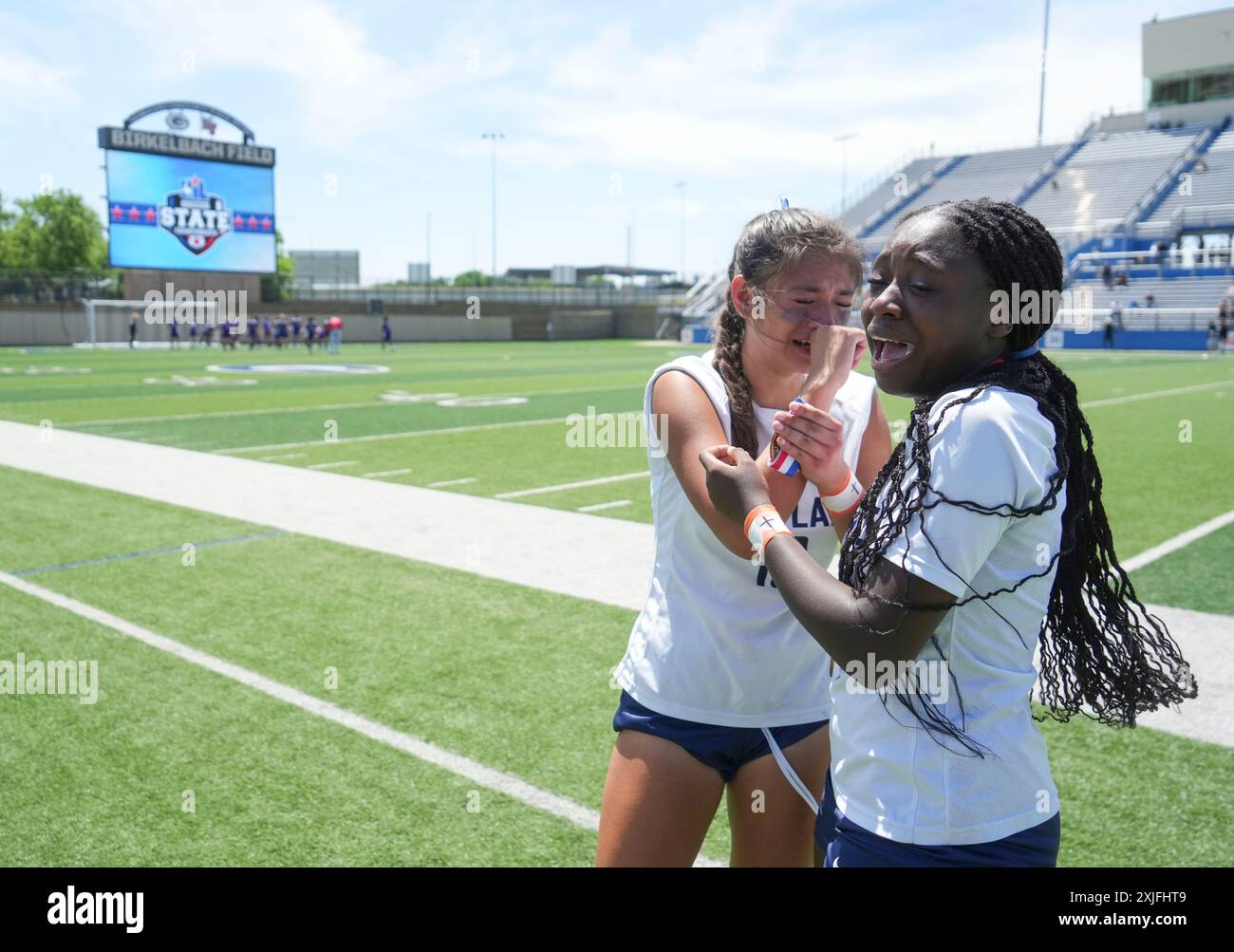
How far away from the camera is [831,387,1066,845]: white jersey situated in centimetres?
152

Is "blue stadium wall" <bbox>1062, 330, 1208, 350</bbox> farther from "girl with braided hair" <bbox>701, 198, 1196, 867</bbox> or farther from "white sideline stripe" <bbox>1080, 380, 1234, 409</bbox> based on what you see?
"girl with braided hair" <bbox>701, 198, 1196, 867</bbox>

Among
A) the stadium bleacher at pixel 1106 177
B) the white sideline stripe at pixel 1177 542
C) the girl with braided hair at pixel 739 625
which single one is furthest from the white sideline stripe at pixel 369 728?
the stadium bleacher at pixel 1106 177

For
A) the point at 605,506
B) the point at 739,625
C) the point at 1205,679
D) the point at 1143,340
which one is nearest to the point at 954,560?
the point at 739,625

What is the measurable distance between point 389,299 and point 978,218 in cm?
6148

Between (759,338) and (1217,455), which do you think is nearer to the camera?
(759,338)

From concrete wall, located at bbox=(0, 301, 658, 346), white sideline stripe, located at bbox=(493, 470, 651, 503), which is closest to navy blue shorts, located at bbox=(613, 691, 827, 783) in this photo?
white sideline stripe, located at bbox=(493, 470, 651, 503)

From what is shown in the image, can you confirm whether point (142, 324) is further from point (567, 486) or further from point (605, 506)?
point (605, 506)

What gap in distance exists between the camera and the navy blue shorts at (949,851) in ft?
5.35

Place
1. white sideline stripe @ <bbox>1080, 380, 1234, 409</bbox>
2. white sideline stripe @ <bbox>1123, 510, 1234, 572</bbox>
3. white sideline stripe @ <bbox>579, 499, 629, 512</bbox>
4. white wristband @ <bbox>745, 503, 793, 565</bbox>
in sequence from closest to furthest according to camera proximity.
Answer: white wristband @ <bbox>745, 503, 793, 565</bbox> → white sideline stripe @ <bbox>1123, 510, 1234, 572</bbox> → white sideline stripe @ <bbox>579, 499, 629, 512</bbox> → white sideline stripe @ <bbox>1080, 380, 1234, 409</bbox>


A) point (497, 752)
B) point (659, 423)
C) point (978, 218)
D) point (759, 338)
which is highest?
point (978, 218)

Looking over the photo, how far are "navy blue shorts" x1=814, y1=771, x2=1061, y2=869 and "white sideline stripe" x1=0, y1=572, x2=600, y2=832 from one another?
6.48 ft
